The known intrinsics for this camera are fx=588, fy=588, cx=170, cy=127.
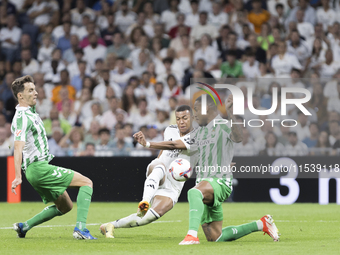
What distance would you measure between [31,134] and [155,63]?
9.38 meters

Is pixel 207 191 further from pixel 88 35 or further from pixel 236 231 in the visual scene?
pixel 88 35

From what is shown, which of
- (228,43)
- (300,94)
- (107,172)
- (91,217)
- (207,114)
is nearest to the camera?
(207,114)

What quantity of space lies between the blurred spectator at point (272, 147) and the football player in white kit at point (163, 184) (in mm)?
5217

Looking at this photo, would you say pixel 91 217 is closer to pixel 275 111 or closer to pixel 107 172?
pixel 107 172

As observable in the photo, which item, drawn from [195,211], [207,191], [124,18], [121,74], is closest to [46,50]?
[124,18]

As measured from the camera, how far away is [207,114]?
6469 mm

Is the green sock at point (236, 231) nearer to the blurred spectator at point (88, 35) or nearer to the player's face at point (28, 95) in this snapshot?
the player's face at point (28, 95)

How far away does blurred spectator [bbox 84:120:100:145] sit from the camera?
13.9m

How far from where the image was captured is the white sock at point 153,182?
6.94 m

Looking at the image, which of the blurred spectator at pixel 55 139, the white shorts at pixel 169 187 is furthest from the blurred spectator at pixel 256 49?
the white shorts at pixel 169 187

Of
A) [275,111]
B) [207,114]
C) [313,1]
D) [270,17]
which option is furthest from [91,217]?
[313,1]

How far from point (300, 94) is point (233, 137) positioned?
8.06 metres

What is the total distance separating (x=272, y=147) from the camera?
12.8 metres

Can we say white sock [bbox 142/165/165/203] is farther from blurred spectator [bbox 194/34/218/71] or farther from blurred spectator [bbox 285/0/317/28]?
blurred spectator [bbox 285/0/317/28]
